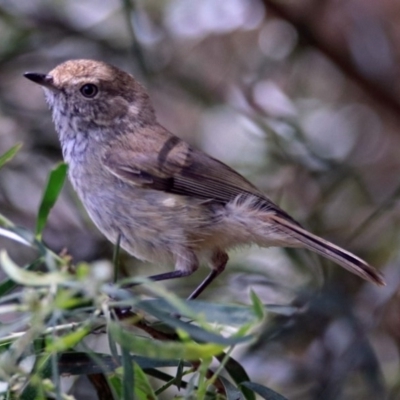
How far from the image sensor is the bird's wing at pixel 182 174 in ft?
10.5

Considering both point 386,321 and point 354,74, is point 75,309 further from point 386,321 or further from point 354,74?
point 354,74

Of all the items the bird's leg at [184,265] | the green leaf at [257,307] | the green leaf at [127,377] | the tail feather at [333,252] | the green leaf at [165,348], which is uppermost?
the green leaf at [257,307]

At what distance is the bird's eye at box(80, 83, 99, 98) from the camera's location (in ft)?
11.4

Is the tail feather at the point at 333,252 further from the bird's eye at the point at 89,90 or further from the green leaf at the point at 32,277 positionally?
the green leaf at the point at 32,277

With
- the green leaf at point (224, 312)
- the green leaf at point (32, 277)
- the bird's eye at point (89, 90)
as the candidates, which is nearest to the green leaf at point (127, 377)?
the green leaf at point (224, 312)

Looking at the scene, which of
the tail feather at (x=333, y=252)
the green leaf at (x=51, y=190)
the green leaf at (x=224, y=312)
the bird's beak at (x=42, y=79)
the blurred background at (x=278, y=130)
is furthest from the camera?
the blurred background at (x=278, y=130)

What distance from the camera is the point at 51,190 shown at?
1627 mm

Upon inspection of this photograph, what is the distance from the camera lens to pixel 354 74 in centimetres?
435

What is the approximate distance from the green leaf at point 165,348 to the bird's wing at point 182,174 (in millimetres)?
1737

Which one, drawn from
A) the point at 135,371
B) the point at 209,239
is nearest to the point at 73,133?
the point at 209,239

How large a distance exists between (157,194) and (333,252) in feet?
2.24

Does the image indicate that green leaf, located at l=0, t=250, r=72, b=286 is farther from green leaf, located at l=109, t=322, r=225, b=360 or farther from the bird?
the bird

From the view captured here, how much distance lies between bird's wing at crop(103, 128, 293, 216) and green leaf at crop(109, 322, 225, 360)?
1.74 m

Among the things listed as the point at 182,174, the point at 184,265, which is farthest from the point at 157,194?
the point at 184,265
